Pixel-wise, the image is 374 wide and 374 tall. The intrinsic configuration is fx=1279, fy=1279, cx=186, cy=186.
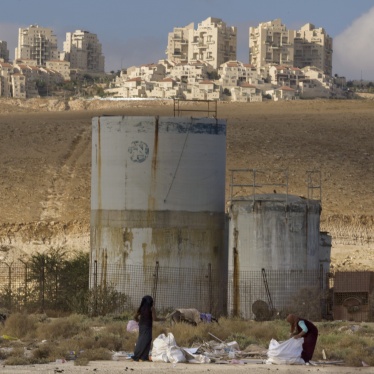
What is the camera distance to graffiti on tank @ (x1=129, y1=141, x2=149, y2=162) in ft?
116

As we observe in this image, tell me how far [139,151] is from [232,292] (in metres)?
4.68

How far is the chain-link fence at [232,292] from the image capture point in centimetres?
3478

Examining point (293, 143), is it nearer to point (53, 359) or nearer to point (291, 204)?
point (291, 204)

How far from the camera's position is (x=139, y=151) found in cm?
3541

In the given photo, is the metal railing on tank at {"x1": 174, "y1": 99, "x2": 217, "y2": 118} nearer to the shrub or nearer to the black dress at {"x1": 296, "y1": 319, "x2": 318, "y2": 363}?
the shrub

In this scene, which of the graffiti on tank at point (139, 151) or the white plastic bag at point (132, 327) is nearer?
the white plastic bag at point (132, 327)

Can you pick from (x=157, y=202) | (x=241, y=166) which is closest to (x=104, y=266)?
(x=157, y=202)

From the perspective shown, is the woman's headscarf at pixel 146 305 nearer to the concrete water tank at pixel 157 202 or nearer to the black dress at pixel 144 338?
the black dress at pixel 144 338

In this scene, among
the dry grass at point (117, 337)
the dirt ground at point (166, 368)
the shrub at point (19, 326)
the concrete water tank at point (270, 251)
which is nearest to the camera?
the dirt ground at point (166, 368)

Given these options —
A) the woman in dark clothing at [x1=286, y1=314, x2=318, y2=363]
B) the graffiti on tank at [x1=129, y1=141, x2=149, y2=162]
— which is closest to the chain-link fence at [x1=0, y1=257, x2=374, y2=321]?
the graffiti on tank at [x1=129, y1=141, x2=149, y2=162]

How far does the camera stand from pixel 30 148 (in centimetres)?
8125

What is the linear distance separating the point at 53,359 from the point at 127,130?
1169cm

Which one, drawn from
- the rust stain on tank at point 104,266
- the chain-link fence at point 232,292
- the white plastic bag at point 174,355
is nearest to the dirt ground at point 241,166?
the chain-link fence at point 232,292

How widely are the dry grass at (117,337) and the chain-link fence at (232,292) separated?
287 cm
